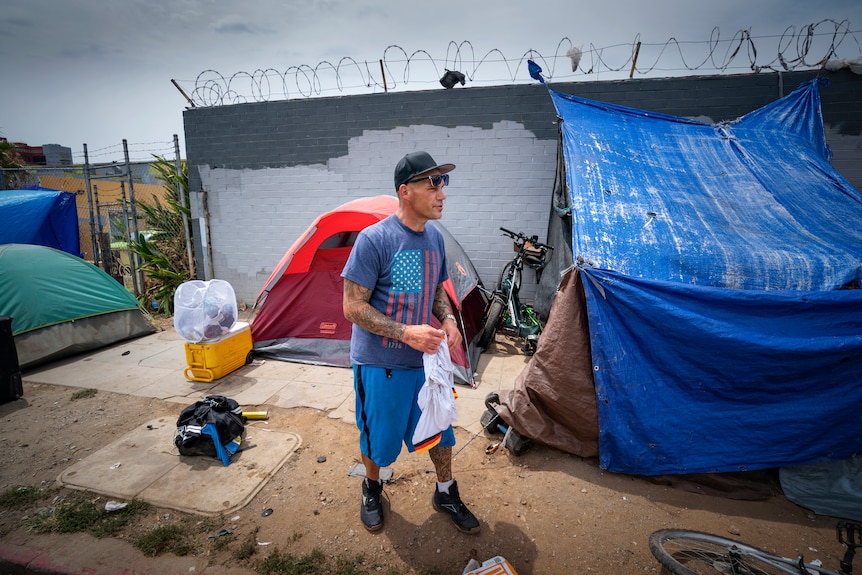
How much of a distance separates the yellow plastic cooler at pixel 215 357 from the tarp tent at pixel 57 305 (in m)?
1.86

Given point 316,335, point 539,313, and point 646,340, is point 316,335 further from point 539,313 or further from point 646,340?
point 646,340

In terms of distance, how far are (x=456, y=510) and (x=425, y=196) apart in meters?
1.75

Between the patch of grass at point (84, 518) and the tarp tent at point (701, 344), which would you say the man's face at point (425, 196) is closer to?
the tarp tent at point (701, 344)

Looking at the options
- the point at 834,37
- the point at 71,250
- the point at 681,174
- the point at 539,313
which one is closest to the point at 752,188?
the point at 681,174

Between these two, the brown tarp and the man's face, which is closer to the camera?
the man's face

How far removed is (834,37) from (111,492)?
27.0ft

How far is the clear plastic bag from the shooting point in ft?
13.5

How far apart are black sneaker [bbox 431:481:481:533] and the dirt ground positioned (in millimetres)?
66

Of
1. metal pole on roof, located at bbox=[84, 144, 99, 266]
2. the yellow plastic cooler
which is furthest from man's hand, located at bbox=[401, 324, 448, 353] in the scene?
metal pole on roof, located at bbox=[84, 144, 99, 266]

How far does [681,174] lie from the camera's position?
356 centimetres

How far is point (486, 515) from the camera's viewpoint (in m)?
2.41

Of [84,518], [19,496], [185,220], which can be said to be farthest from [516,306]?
[185,220]

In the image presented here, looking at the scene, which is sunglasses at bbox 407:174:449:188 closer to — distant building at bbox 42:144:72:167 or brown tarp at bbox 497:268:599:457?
brown tarp at bbox 497:268:599:457

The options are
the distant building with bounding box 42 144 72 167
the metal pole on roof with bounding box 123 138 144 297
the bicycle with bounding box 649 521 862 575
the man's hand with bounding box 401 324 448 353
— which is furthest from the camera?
the distant building with bounding box 42 144 72 167
